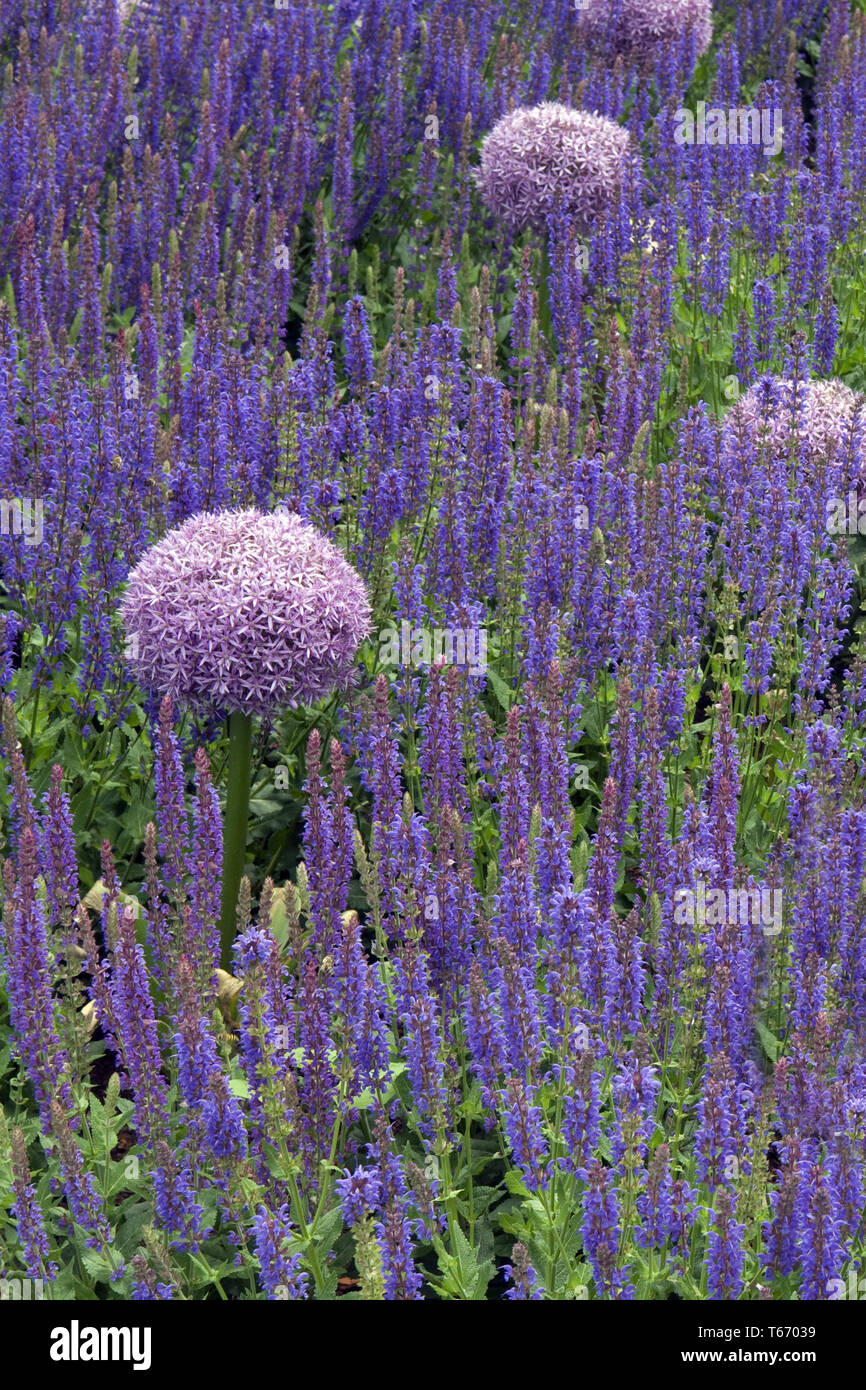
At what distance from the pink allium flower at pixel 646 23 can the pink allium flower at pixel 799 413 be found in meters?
4.08


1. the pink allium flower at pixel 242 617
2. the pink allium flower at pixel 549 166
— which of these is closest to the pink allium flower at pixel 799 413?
the pink allium flower at pixel 549 166

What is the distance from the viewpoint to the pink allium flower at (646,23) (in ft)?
32.6

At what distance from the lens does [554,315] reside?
770cm

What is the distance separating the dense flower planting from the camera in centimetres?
365

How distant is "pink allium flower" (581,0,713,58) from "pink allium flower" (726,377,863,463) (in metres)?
4.08

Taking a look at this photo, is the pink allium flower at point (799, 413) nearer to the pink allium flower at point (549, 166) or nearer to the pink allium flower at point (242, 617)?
the pink allium flower at point (549, 166)

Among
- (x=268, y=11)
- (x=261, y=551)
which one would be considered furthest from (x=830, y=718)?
(x=268, y=11)

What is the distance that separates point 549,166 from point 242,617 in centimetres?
420

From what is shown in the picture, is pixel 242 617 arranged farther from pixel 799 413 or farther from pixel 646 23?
pixel 646 23

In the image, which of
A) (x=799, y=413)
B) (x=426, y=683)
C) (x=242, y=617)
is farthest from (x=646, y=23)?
(x=242, y=617)

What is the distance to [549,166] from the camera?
7992 millimetres

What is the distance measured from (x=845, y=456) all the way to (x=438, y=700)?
219cm

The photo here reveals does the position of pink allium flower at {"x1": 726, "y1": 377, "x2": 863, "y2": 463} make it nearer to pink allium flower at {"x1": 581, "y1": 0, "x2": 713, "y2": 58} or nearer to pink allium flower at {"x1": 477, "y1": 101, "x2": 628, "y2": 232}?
pink allium flower at {"x1": 477, "y1": 101, "x2": 628, "y2": 232}

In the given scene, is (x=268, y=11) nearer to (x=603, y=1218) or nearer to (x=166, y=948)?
(x=166, y=948)
